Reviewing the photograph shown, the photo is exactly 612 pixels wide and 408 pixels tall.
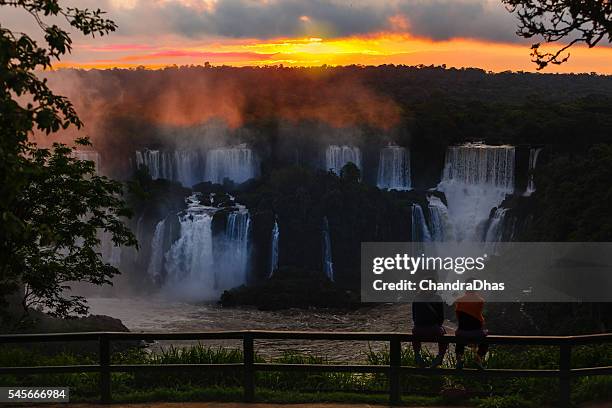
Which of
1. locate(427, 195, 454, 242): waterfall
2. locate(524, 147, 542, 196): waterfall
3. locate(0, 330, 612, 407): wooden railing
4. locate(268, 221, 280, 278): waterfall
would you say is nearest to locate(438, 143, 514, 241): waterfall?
locate(427, 195, 454, 242): waterfall

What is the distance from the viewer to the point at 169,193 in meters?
63.2

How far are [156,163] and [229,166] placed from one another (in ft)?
21.2

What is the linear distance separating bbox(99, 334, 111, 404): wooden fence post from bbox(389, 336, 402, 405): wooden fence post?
3842 mm

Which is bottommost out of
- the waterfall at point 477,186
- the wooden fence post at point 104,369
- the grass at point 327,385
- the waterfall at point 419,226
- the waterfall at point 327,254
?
the waterfall at point 327,254

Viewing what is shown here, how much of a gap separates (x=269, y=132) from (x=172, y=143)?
11838mm

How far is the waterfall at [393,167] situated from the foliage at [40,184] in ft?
166

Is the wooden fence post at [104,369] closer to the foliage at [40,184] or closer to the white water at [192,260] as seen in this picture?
the foliage at [40,184]

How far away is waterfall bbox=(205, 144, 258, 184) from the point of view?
72.0 metres

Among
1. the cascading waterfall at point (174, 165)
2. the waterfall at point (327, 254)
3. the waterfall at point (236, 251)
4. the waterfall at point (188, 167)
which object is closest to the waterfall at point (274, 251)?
the waterfall at point (236, 251)

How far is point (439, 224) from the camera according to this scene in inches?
2350

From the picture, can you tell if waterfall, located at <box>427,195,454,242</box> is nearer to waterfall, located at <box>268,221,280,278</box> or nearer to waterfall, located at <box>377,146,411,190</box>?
waterfall, located at <box>377,146,411,190</box>

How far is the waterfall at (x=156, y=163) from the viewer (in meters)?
69.4

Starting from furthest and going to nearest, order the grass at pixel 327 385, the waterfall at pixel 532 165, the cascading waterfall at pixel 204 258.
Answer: the waterfall at pixel 532 165
the cascading waterfall at pixel 204 258
the grass at pixel 327 385

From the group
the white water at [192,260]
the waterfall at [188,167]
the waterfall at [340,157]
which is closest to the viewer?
the white water at [192,260]
